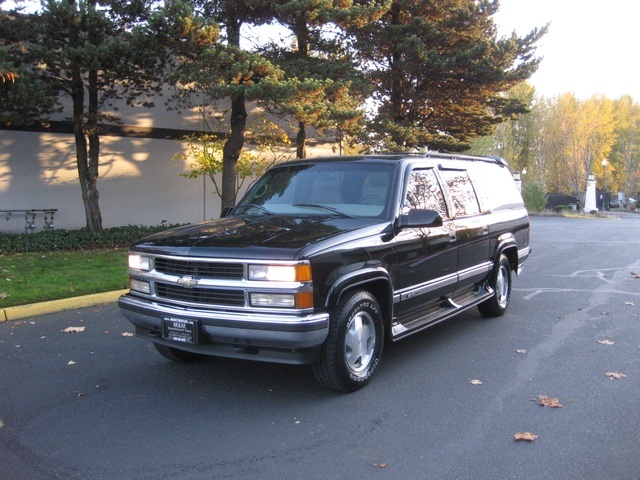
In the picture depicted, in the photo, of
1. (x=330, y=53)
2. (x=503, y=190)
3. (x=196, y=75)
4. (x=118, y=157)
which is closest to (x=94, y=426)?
(x=503, y=190)

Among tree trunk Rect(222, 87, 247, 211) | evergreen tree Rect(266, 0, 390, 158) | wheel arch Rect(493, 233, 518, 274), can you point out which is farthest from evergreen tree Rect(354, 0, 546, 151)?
wheel arch Rect(493, 233, 518, 274)

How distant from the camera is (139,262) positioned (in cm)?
495

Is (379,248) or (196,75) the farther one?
(196,75)

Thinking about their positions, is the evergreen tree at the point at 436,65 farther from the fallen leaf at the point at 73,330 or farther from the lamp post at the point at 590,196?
the lamp post at the point at 590,196

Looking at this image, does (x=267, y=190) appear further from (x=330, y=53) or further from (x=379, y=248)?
(x=330, y=53)

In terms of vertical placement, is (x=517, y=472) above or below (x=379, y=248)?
below

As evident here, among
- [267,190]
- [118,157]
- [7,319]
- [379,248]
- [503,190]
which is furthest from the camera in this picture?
[118,157]

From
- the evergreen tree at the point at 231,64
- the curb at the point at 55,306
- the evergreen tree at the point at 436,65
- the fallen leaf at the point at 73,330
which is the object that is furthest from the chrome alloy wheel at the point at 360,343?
the evergreen tree at the point at 436,65

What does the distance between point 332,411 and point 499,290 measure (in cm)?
386

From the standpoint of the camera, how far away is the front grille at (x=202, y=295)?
4.30 m

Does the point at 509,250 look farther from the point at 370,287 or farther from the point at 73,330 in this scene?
the point at 73,330

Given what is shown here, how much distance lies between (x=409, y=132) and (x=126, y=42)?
952 centimetres

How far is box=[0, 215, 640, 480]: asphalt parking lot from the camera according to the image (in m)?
3.52

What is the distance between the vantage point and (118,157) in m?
17.9
